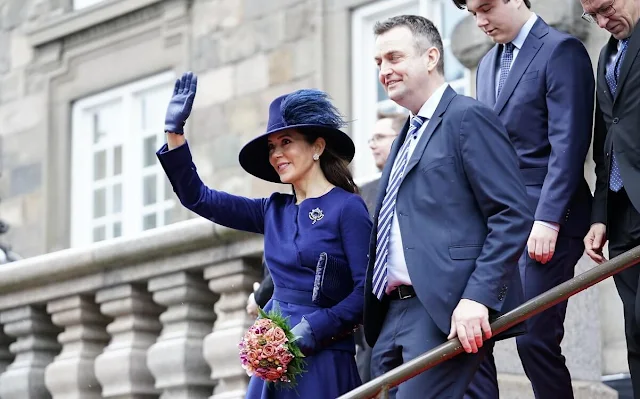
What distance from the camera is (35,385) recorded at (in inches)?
290

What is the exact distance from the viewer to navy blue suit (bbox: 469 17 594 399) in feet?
17.3

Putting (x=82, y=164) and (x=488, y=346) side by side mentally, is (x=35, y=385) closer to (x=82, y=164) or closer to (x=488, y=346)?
(x=488, y=346)

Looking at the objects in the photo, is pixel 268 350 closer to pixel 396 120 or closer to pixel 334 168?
pixel 334 168

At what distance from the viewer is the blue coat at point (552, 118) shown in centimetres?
528

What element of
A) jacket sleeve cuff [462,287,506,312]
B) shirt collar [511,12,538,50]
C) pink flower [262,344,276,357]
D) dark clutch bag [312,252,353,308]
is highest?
shirt collar [511,12,538,50]

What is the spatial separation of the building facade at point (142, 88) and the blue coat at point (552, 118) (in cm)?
453

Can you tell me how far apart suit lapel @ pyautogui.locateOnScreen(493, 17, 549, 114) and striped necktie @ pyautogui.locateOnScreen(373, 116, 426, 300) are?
0.53 m

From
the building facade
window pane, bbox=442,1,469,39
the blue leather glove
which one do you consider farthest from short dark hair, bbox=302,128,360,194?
window pane, bbox=442,1,469,39

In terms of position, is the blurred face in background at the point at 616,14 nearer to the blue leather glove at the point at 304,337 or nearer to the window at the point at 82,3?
the blue leather glove at the point at 304,337

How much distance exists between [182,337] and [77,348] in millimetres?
687

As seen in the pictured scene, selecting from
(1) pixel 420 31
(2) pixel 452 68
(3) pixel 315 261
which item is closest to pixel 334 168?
(3) pixel 315 261

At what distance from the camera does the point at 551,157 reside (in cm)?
531

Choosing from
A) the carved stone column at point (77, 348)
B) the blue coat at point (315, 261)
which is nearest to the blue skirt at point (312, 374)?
the blue coat at point (315, 261)

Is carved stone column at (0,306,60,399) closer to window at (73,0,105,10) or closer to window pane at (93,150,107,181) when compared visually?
window pane at (93,150,107,181)
